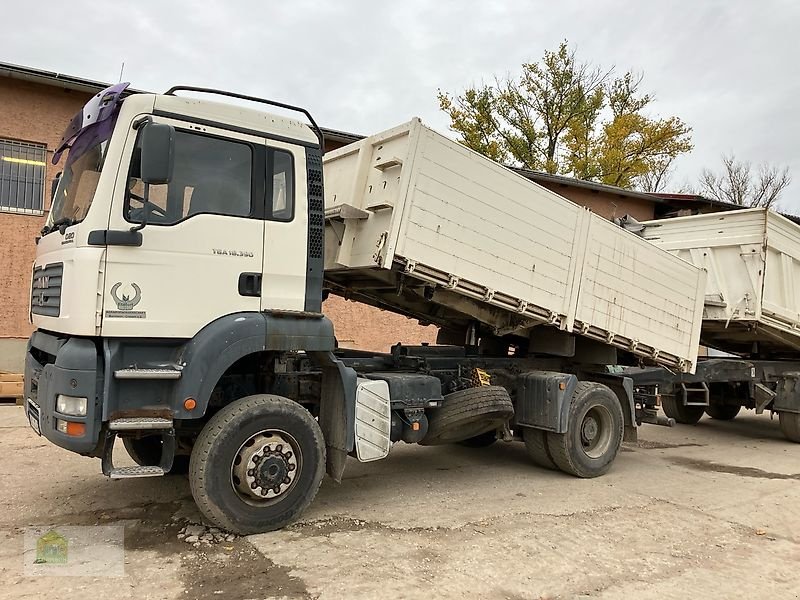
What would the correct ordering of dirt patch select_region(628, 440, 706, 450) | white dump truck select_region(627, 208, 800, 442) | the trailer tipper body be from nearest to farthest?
the trailer tipper body < white dump truck select_region(627, 208, 800, 442) < dirt patch select_region(628, 440, 706, 450)

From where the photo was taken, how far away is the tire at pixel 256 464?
15.6 ft

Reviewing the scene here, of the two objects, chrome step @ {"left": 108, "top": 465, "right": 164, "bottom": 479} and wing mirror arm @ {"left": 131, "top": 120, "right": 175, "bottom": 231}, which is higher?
wing mirror arm @ {"left": 131, "top": 120, "right": 175, "bottom": 231}

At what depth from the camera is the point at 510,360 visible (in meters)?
7.59

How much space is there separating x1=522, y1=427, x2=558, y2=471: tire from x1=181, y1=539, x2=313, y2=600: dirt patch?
12.3ft

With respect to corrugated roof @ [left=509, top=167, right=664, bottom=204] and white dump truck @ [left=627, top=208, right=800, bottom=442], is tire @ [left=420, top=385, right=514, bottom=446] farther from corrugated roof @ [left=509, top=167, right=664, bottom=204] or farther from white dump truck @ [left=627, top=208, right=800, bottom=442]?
corrugated roof @ [left=509, top=167, right=664, bottom=204]

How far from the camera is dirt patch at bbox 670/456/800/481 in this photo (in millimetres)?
7780

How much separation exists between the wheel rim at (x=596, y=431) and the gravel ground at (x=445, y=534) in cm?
36

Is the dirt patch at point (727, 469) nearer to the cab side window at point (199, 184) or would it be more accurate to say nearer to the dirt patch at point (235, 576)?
the dirt patch at point (235, 576)

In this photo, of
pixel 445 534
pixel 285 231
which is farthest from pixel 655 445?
pixel 285 231

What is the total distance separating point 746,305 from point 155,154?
811cm

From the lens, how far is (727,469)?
318 inches

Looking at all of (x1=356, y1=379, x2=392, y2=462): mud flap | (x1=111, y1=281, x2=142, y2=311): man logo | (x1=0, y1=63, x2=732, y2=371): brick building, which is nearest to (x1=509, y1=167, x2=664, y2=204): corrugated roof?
(x1=0, y1=63, x2=732, y2=371): brick building

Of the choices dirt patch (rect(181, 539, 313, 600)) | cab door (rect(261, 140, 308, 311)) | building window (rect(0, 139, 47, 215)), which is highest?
building window (rect(0, 139, 47, 215))

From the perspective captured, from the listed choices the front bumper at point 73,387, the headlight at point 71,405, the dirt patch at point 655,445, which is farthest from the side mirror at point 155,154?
the dirt patch at point 655,445
